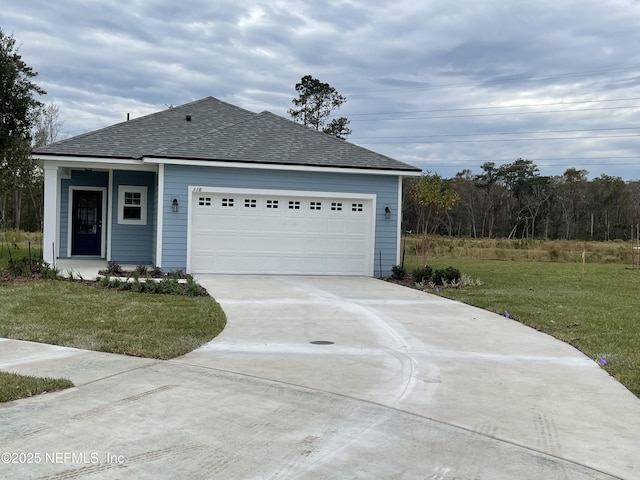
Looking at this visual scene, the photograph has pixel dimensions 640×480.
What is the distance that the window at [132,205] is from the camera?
17.3m

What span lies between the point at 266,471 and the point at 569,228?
220 ft

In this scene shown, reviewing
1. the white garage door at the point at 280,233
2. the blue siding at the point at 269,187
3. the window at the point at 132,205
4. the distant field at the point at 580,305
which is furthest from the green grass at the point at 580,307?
the window at the point at 132,205

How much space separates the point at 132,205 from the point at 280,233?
4.70 m

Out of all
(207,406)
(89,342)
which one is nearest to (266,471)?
(207,406)

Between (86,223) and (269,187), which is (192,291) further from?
(86,223)

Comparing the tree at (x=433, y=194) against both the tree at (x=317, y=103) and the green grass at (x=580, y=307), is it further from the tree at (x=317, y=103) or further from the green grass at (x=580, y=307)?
the tree at (x=317, y=103)

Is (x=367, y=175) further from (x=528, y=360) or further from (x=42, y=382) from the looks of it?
(x=42, y=382)

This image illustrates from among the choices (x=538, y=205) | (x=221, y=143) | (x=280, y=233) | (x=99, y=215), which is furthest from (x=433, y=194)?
(x=538, y=205)

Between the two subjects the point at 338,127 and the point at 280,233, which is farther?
the point at 338,127

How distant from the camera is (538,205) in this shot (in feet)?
210

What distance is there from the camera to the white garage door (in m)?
15.6

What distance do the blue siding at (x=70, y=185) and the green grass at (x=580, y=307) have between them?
11.2 meters

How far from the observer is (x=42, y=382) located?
207 inches

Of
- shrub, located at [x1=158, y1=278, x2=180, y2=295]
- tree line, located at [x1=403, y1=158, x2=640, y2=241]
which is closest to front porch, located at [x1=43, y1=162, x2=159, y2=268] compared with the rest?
shrub, located at [x1=158, y1=278, x2=180, y2=295]
